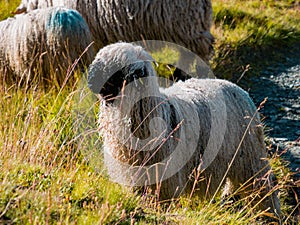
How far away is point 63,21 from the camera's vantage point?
575 cm

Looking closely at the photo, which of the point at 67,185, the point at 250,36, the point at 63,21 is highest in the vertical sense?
the point at 63,21

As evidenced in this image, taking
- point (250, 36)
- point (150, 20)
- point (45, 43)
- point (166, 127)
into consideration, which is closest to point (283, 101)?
point (250, 36)

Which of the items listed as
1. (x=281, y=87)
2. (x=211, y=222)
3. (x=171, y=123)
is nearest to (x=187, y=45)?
(x=281, y=87)

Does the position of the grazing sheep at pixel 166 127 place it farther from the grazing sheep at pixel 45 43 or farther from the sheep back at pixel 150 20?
the sheep back at pixel 150 20

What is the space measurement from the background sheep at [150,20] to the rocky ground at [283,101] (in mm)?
1287

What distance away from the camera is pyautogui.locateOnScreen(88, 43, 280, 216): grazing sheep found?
11.9 feet

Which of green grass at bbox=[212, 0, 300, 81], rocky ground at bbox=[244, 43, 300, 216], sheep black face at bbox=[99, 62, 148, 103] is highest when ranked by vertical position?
sheep black face at bbox=[99, 62, 148, 103]

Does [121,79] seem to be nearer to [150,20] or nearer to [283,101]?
[150,20]

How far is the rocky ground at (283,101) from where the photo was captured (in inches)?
257

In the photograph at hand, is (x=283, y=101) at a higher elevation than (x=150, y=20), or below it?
below

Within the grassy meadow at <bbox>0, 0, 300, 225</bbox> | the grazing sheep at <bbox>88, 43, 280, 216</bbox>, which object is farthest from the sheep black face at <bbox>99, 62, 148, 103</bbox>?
the grassy meadow at <bbox>0, 0, 300, 225</bbox>

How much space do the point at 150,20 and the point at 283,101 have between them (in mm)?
2392

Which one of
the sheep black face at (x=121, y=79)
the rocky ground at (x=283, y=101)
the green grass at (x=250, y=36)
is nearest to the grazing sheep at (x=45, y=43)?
the sheep black face at (x=121, y=79)

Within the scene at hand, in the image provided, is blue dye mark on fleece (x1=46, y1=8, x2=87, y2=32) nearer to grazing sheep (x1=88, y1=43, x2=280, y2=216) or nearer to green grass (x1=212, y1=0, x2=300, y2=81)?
grazing sheep (x1=88, y1=43, x2=280, y2=216)
